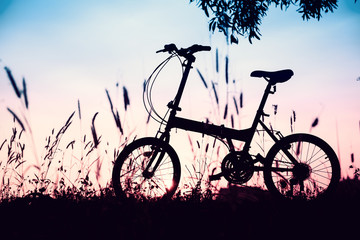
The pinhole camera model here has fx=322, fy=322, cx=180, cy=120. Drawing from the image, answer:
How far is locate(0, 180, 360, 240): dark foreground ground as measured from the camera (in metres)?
2.40

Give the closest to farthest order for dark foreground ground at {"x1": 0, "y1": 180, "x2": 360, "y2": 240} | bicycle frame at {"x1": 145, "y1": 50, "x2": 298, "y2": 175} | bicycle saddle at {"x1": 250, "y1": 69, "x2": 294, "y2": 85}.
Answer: dark foreground ground at {"x1": 0, "y1": 180, "x2": 360, "y2": 240}
bicycle frame at {"x1": 145, "y1": 50, "x2": 298, "y2": 175}
bicycle saddle at {"x1": 250, "y1": 69, "x2": 294, "y2": 85}

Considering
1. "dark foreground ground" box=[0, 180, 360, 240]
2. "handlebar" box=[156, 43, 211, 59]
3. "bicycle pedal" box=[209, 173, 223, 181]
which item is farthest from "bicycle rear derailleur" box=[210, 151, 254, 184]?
"handlebar" box=[156, 43, 211, 59]

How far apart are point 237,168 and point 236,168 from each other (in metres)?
0.01

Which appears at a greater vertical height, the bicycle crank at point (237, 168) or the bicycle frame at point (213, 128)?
the bicycle frame at point (213, 128)

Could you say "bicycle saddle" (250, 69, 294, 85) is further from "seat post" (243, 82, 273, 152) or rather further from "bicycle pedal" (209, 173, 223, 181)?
"bicycle pedal" (209, 173, 223, 181)

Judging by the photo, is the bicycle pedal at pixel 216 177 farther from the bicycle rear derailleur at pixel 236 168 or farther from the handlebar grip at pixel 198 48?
the handlebar grip at pixel 198 48

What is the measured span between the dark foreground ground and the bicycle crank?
0.74 ft

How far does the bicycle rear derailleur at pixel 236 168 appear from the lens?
147 inches

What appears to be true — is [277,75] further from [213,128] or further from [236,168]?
[236,168]

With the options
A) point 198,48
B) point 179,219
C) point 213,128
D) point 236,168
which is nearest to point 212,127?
point 213,128

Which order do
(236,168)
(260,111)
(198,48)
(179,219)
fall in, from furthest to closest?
(260,111)
(236,168)
(198,48)
(179,219)

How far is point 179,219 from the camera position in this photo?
9.03 ft

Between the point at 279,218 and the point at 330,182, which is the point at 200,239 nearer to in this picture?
the point at 279,218

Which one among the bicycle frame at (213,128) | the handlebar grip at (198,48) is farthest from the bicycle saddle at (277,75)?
the handlebar grip at (198,48)
